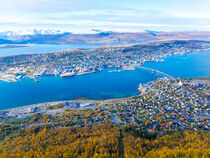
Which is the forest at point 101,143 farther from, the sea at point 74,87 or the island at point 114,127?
Answer: the sea at point 74,87

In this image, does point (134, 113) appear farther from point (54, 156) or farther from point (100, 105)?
point (54, 156)

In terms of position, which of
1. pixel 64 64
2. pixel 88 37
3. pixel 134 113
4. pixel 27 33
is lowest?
pixel 134 113

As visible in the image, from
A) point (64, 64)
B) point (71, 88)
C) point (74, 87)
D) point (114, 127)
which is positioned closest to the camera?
point (114, 127)

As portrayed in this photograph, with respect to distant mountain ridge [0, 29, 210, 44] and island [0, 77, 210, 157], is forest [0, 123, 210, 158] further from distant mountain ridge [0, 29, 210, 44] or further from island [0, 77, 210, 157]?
distant mountain ridge [0, 29, 210, 44]

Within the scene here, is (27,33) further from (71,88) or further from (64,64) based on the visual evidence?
(71,88)

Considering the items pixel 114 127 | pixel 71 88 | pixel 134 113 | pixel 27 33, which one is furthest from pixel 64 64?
pixel 27 33

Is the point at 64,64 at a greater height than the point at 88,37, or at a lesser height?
lesser

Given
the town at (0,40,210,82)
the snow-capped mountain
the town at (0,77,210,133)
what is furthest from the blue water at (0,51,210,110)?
the snow-capped mountain

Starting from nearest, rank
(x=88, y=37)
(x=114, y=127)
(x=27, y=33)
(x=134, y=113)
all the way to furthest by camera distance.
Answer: (x=114, y=127)
(x=134, y=113)
(x=88, y=37)
(x=27, y=33)

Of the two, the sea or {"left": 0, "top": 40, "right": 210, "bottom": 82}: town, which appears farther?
{"left": 0, "top": 40, "right": 210, "bottom": 82}: town

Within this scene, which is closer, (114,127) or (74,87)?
(114,127)

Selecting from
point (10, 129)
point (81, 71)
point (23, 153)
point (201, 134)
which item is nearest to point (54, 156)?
point (23, 153)
